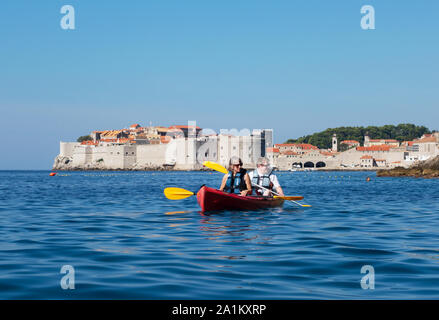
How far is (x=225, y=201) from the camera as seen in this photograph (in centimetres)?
1291

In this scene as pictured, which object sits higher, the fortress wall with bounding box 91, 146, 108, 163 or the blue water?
the fortress wall with bounding box 91, 146, 108, 163

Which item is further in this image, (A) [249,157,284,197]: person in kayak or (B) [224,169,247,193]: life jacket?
(A) [249,157,284,197]: person in kayak

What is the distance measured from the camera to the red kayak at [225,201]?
1277 cm

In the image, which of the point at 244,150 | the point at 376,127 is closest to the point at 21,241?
the point at 244,150

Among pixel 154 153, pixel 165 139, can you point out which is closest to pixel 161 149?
pixel 154 153

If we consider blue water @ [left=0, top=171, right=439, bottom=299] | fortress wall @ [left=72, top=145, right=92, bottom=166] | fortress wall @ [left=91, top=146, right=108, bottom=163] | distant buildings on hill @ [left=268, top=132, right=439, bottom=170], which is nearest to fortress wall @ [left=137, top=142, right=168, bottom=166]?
fortress wall @ [left=91, top=146, right=108, bottom=163]

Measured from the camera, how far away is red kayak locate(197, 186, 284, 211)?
1277 cm

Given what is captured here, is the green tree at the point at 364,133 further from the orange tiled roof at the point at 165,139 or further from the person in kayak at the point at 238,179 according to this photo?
the person in kayak at the point at 238,179

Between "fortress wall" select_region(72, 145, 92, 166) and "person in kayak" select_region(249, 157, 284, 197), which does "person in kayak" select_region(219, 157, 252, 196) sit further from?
"fortress wall" select_region(72, 145, 92, 166)

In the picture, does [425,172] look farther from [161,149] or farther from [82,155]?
[82,155]

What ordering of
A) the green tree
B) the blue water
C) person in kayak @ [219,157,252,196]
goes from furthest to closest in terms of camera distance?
the green tree
person in kayak @ [219,157,252,196]
the blue water

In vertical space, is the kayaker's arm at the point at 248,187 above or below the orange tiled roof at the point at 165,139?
below

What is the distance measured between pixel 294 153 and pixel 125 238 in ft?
408

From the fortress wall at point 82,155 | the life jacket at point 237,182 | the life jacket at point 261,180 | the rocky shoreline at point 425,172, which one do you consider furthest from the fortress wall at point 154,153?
the life jacket at point 237,182
